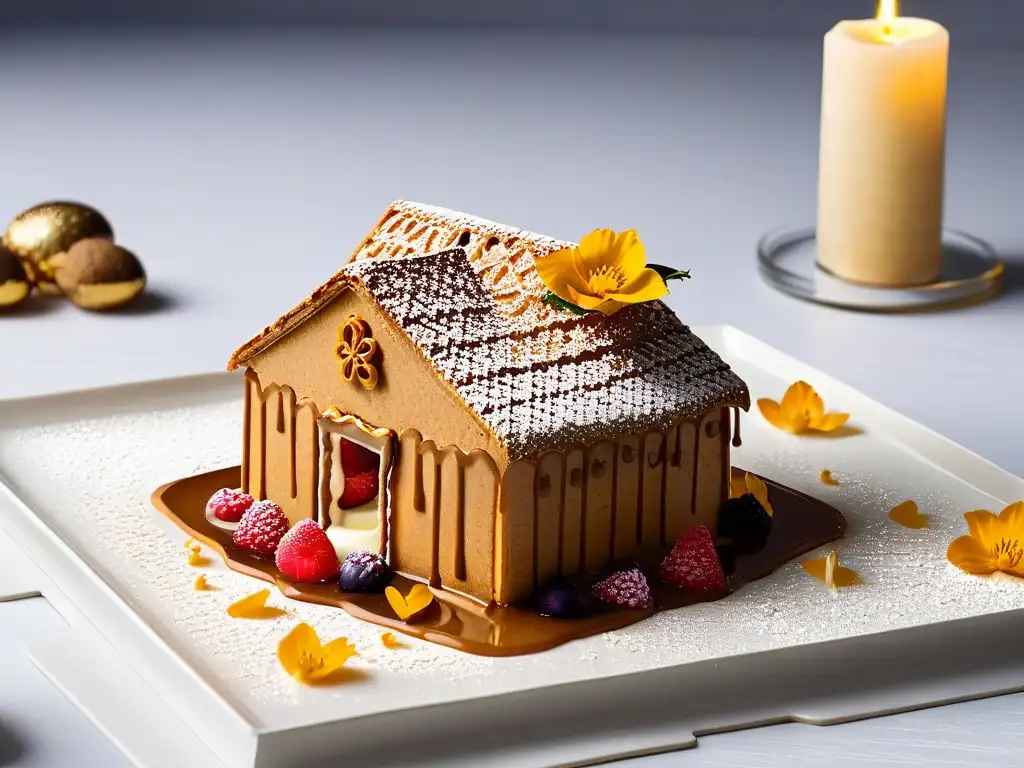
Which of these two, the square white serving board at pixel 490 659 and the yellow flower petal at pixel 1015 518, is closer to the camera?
the square white serving board at pixel 490 659

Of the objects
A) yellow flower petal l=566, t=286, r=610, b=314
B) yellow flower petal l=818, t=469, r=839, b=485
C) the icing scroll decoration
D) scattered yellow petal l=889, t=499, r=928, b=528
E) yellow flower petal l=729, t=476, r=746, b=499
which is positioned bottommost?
yellow flower petal l=818, t=469, r=839, b=485

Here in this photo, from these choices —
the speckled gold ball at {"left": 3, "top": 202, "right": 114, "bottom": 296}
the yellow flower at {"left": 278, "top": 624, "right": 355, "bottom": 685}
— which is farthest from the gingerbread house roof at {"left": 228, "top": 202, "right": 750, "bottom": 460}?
the speckled gold ball at {"left": 3, "top": 202, "right": 114, "bottom": 296}

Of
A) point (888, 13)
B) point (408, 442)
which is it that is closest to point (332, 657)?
point (408, 442)

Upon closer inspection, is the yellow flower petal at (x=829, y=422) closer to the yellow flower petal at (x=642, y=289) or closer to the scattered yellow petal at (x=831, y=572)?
the scattered yellow petal at (x=831, y=572)

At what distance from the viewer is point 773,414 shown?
4.16 meters

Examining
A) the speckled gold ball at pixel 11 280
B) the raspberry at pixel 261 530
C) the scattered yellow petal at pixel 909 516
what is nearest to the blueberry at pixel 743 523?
the scattered yellow petal at pixel 909 516

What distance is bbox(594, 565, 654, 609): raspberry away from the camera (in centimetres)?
326

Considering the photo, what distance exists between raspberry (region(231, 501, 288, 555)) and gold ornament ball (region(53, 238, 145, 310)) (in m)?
1.67

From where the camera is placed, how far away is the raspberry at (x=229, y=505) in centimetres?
363

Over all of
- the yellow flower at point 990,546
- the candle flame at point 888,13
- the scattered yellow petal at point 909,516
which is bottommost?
the scattered yellow petal at point 909,516

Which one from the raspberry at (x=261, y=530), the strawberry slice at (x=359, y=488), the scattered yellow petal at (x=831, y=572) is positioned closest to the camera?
the scattered yellow petal at (x=831, y=572)

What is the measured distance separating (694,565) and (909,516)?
55cm

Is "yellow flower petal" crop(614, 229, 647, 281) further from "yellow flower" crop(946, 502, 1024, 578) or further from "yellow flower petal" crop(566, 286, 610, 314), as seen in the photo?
"yellow flower" crop(946, 502, 1024, 578)

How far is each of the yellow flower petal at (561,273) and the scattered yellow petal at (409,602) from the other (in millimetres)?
559
